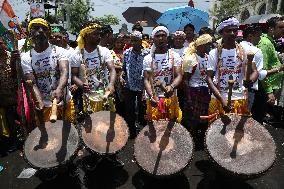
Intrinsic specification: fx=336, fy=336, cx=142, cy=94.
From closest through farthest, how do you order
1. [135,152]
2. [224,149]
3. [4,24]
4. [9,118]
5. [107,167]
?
[224,149], [135,152], [107,167], [4,24], [9,118]

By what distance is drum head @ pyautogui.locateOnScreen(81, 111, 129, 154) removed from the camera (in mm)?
4391

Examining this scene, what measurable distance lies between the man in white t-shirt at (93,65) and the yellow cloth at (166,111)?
2.24ft

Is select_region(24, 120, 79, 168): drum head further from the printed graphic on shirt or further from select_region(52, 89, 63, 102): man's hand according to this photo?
the printed graphic on shirt

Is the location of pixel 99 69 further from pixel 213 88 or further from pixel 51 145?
pixel 213 88

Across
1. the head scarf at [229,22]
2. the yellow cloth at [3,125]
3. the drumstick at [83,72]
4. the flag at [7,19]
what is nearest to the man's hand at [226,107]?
the head scarf at [229,22]

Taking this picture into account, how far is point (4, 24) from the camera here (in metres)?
5.90

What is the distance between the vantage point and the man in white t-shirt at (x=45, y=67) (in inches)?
179

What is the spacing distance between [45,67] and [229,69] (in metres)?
2.54

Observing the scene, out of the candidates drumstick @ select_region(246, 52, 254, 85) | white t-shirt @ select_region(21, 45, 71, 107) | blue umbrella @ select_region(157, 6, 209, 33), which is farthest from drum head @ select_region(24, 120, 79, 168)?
blue umbrella @ select_region(157, 6, 209, 33)

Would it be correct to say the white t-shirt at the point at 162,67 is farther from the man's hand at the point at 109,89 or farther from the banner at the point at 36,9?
the banner at the point at 36,9

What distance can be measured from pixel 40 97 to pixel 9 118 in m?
2.32

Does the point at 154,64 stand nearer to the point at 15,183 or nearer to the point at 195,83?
the point at 195,83

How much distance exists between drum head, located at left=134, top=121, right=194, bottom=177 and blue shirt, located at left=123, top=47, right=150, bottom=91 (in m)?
2.27

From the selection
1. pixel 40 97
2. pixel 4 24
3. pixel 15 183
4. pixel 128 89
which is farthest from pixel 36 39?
pixel 128 89
